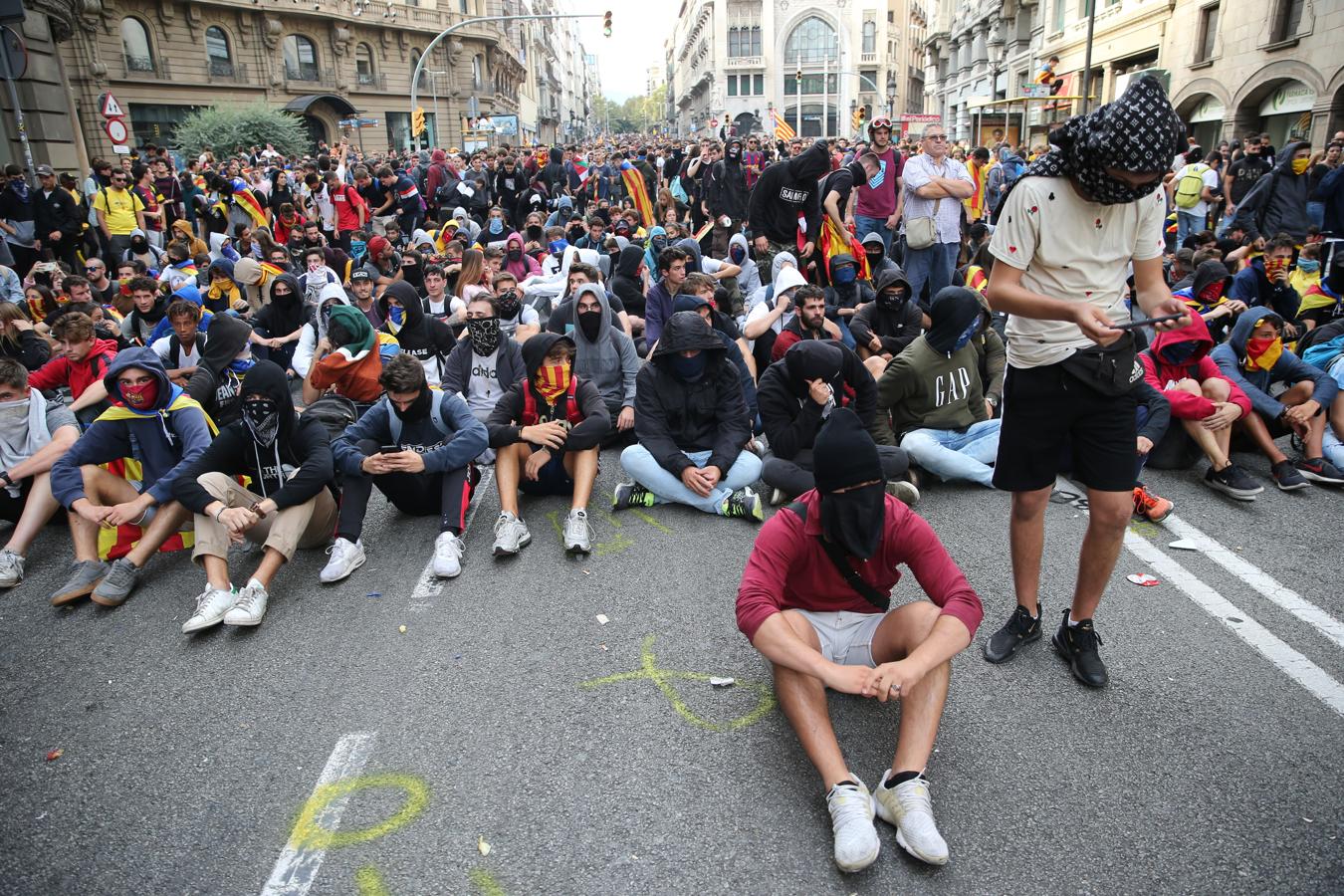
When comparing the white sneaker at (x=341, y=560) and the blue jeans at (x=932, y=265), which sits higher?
the blue jeans at (x=932, y=265)

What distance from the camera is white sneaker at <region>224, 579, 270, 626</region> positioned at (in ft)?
13.9

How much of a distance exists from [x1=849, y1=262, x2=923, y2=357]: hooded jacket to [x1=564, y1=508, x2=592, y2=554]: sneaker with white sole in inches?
129

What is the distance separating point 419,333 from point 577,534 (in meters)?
3.63

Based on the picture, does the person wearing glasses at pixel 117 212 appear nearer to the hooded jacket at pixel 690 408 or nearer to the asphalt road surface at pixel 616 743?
the asphalt road surface at pixel 616 743

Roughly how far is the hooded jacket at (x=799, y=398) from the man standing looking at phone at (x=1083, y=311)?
77.5 inches

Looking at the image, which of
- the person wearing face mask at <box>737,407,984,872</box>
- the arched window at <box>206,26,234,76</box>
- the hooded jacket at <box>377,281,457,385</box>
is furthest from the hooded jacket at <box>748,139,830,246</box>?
the arched window at <box>206,26,234,76</box>

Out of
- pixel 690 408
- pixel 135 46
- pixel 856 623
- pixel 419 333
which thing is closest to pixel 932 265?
pixel 690 408

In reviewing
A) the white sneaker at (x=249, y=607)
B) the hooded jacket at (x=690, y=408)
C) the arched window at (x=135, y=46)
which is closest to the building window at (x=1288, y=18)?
the hooded jacket at (x=690, y=408)

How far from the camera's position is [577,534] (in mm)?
5082

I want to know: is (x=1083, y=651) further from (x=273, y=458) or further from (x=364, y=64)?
(x=364, y=64)

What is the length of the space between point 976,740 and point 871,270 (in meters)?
7.24

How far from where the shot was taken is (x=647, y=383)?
18.9 ft

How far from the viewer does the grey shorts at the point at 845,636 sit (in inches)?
125

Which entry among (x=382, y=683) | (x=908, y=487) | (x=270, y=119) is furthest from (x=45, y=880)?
(x=270, y=119)
